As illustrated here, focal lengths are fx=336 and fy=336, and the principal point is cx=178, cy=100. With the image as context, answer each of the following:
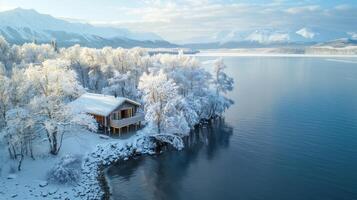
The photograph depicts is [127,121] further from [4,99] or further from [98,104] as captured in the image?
[4,99]

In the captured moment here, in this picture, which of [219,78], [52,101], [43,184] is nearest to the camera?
[43,184]

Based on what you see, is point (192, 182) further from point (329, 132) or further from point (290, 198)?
point (329, 132)

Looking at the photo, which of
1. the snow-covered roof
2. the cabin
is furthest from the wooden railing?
the snow-covered roof

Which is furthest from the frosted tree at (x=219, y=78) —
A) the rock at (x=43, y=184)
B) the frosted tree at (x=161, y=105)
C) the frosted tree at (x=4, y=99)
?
the rock at (x=43, y=184)

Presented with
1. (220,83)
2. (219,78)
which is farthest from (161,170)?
(219,78)

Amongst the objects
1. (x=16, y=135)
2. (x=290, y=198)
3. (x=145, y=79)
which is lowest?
(x=290, y=198)

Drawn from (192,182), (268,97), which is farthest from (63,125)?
(268,97)

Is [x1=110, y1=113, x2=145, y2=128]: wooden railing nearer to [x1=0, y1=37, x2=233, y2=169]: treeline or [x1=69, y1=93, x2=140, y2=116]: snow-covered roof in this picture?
[x1=69, y1=93, x2=140, y2=116]: snow-covered roof
